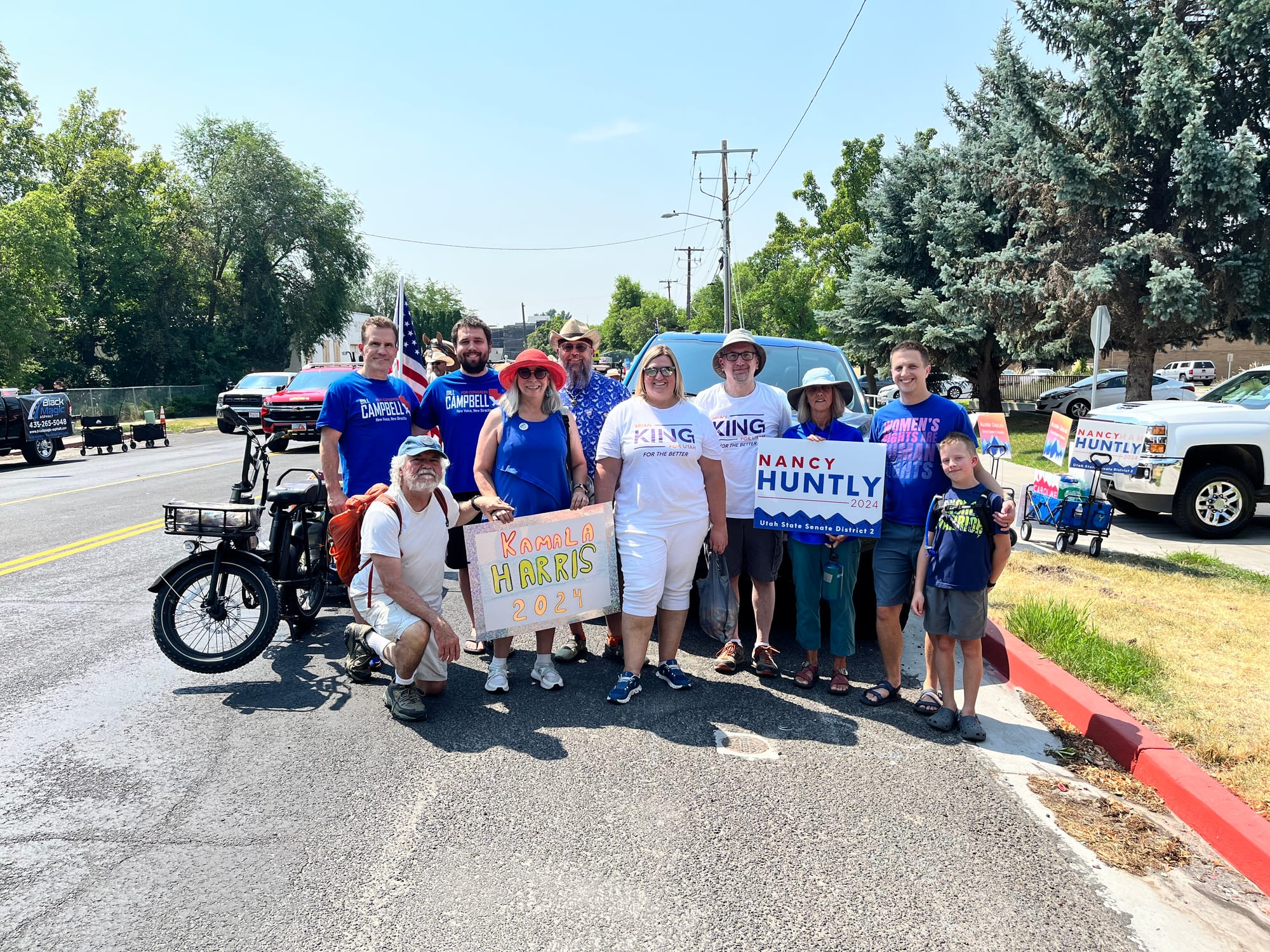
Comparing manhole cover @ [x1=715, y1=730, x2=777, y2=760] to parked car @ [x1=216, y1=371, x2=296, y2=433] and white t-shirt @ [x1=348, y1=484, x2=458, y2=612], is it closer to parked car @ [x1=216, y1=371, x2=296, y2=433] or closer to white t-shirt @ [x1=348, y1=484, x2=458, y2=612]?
white t-shirt @ [x1=348, y1=484, x2=458, y2=612]

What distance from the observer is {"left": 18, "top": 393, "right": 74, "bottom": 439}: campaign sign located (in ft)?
63.2

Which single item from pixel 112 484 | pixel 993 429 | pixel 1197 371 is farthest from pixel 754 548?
pixel 1197 371

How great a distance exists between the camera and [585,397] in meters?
5.78

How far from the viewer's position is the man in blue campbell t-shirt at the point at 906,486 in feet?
15.5

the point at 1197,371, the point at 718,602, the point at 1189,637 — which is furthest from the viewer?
the point at 1197,371

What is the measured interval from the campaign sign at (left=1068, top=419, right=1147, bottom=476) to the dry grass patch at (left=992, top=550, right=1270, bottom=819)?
58.1 inches

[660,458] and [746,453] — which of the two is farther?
[746,453]

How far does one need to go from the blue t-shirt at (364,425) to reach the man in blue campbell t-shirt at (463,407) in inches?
9.7

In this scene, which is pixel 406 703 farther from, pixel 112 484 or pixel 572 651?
pixel 112 484

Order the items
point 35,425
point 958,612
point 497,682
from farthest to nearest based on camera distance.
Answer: point 35,425, point 497,682, point 958,612

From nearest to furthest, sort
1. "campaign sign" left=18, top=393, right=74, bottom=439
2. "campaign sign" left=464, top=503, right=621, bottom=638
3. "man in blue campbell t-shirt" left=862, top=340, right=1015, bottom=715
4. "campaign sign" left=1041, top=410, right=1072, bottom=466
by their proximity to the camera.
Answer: "man in blue campbell t-shirt" left=862, top=340, right=1015, bottom=715, "campaign sign" left=464, top=503, right=621, bottom=638, "campaign sign" left=1041, top=410, right=1072, bottom=466, "campaign sign" left=18, top=393, right=74, bottom=439

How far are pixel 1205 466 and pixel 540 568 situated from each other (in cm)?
869

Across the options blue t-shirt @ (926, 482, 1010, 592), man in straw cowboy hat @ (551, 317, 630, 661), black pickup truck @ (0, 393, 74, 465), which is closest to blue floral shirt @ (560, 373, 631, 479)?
man in straw cowboy hat @ (551, 317, 630, 661)

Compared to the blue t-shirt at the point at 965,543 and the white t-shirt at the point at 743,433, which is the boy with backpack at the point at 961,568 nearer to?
the blue t-shirt at the point at 965,543
